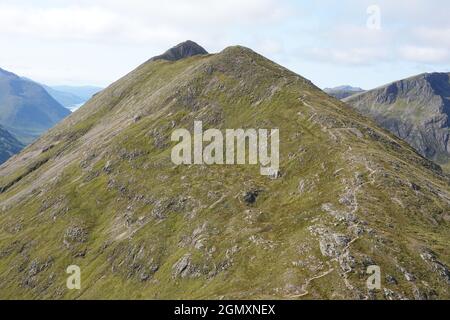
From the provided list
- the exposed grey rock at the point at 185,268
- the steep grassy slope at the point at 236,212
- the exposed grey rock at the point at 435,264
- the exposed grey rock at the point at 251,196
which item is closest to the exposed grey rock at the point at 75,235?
the steep grassy slope at the point at 236,212

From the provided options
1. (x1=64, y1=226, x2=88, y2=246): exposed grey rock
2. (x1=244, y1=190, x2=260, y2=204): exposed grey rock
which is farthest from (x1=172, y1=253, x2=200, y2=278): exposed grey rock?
(x1=64, y1=226, x2=88, y2=246): exposed grey rock

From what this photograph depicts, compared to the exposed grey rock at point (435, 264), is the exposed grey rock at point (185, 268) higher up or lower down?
lower down

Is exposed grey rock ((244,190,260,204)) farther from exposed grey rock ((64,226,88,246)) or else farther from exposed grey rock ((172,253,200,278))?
exposed grey rock ((64,226,88,246))

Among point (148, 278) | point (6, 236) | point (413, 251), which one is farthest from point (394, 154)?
point (6, 236)

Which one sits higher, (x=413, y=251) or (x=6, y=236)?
(x=413, y=251)

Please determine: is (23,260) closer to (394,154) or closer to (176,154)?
(176,154)

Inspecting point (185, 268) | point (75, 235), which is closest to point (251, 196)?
point (185, 268)

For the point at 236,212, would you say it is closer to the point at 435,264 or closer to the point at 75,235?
the point at 435,264

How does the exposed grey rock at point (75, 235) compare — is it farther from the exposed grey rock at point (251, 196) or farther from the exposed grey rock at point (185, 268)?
the exposed grey rock at point (251, 196)

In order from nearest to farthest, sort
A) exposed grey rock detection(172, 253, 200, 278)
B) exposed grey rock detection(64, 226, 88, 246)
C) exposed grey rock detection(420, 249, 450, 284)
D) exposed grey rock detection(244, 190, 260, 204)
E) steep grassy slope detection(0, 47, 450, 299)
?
exposed grey rock detection(420, 249, 450, 284)
steep grassy slope detection(0, 47, 450, 299)
exposed grey rock detection(172, 253, 200, 278)
exposed grey rock detection(244, 190, 260, 204)
exposed grey rock detection(64, 226, 88, 246)
